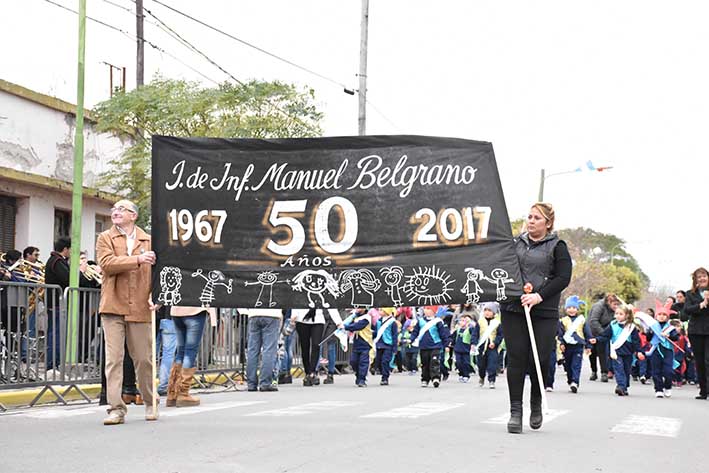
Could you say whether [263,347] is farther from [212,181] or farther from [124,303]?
[124,303]

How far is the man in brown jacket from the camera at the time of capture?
10.2m

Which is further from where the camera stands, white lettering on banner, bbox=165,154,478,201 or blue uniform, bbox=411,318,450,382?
blue uniform, bbox=411,318,450,382

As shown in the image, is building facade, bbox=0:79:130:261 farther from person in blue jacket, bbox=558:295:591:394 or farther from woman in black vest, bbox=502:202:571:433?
woman in black vest, bbox=502:202:571:433

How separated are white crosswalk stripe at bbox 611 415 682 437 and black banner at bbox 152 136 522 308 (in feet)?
6.79

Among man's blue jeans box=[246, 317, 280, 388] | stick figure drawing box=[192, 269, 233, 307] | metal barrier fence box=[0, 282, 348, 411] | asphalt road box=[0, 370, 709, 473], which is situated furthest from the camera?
man's blue jeans box=[246, 317, 280, 388]

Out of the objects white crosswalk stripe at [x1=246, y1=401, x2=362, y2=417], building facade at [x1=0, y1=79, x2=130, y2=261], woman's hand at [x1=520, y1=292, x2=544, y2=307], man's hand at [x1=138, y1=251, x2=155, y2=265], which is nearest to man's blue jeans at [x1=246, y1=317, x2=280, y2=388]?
white crosswalk stripe at [x1=246, y1=401, x2=362, y2=417]

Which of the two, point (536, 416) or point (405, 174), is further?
point (405, 174)

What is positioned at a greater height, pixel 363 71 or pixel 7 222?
pixel 363 71

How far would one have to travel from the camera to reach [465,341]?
2092 cm

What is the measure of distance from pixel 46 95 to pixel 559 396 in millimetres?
14979

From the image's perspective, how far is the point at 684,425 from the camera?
11648 mm

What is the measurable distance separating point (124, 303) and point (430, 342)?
31.6ft

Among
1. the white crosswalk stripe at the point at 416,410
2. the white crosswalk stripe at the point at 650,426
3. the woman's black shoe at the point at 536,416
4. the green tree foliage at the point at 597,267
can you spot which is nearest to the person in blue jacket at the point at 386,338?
the white crosswalk stripe at the point at 416,410

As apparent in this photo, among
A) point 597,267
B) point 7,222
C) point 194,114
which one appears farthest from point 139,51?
point 597,267
